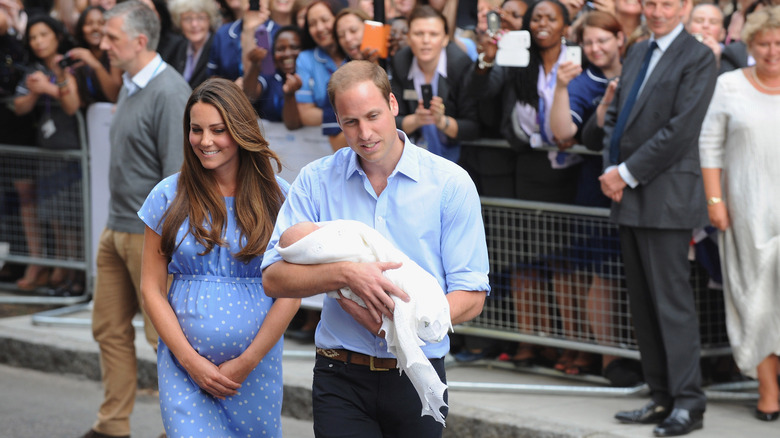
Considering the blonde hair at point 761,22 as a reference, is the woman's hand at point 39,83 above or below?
below

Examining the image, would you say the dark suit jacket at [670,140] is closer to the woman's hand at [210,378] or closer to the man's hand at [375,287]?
the woman's hand at [210,378]

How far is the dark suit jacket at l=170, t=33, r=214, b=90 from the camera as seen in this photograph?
30.1 feet

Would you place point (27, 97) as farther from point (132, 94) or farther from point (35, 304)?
point (132, 94)

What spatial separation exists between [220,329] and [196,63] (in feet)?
17.3

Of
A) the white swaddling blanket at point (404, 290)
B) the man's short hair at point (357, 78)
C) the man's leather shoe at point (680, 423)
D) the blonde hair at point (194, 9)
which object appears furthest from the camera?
the blonde hair at point (194, 9)

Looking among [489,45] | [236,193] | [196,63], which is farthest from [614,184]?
[196,63]

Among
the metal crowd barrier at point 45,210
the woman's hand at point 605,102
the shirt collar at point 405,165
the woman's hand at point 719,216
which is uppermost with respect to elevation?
the shirt collar at point 405,165

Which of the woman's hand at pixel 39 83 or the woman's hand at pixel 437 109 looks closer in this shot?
the woman's hand at pixel 437 109

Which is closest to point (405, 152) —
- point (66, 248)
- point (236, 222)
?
point (236, 222)

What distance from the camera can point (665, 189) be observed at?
610 cm

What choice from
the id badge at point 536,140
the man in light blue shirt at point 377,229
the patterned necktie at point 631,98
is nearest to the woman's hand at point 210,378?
the man in light blue shirt at point 377,229

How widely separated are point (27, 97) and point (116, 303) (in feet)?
13.5

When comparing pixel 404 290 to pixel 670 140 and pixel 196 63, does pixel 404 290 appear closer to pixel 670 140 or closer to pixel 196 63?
pixel 670 140

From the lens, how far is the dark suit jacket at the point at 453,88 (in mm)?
7301
